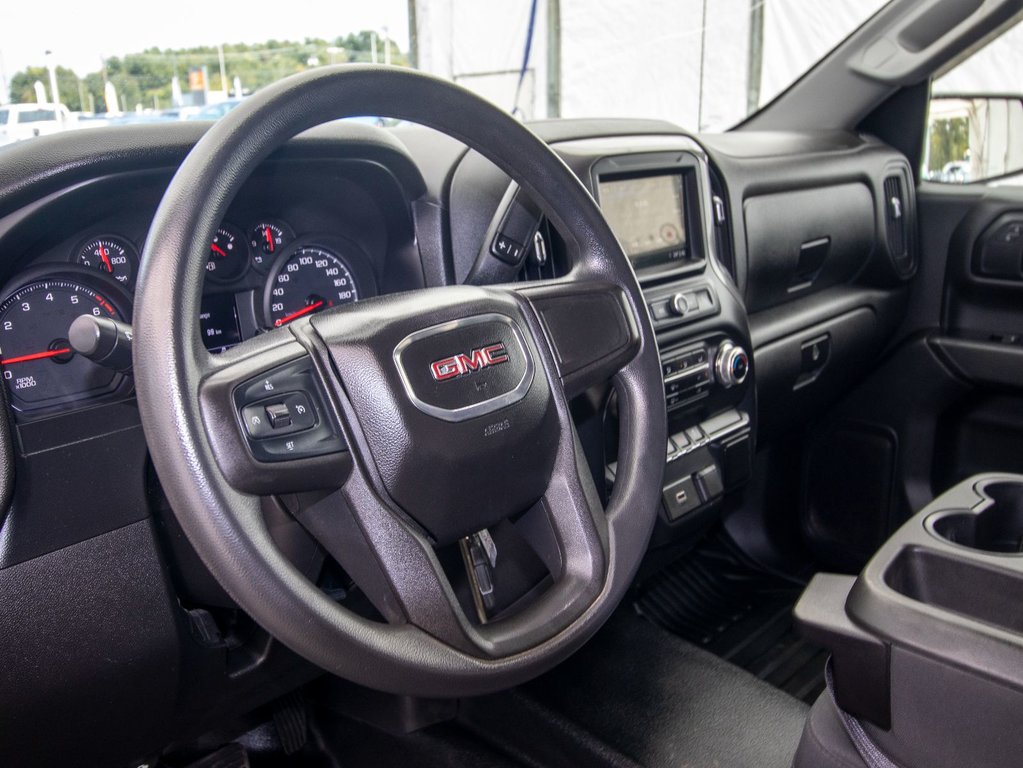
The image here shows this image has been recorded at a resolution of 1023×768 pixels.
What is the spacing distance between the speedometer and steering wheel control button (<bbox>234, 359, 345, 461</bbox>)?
318 millimetres

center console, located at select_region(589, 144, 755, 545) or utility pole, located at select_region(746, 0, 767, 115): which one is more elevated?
utility pole, located at select_region(746, 0, 767, 115)

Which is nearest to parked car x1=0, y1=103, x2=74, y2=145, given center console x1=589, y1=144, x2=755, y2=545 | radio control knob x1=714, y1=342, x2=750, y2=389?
center console x1=589, y1=144, x2=755, y2=545

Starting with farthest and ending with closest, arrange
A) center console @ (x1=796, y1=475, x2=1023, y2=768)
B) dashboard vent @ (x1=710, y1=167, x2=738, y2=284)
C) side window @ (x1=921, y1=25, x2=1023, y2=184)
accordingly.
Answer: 1. side window @ (x1=921, y1=25, x2=1023, y2=184)
2. dashboard vent @ (x1=710, y1=167, x2=738, y2=284)
3. center console @ (x1=796, y1=475, x2=1023, y2=768)

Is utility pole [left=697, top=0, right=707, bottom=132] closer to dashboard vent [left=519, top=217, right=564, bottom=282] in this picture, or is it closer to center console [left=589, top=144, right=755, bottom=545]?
center console [left=589, top=144, right=755, bottom=545]

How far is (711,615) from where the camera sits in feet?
6.06

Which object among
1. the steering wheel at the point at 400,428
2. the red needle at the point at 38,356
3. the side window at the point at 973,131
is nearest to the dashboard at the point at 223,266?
the red needle at the point at 38,356

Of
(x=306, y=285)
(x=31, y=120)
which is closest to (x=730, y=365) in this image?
(x=306, y=285)

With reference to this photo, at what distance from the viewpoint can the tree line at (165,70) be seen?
1103mm

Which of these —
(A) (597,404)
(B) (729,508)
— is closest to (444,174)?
(A) (597,404)

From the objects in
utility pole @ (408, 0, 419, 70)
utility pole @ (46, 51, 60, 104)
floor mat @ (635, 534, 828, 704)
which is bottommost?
floor mat @ (635, 534, 828, 704)

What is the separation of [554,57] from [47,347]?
119 inches

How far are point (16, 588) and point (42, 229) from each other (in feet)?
1.09

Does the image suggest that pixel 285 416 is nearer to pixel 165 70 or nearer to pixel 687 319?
pixel 165 70

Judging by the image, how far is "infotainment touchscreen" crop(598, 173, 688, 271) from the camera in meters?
1.41
